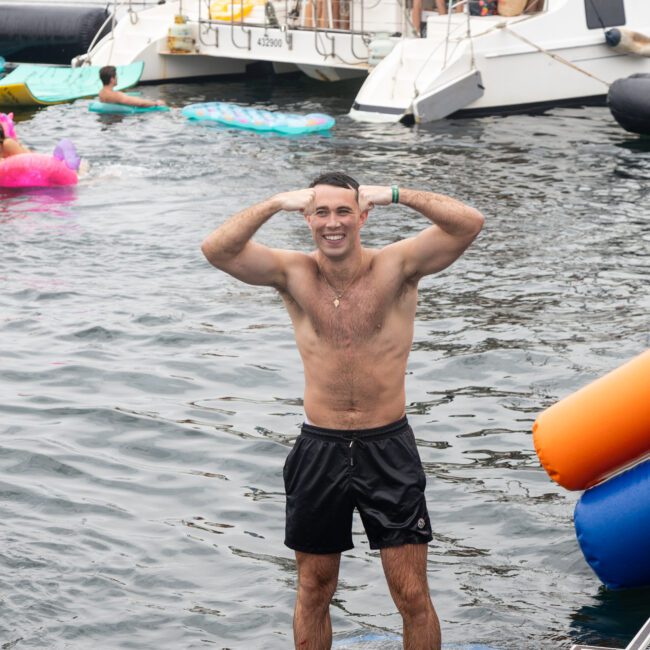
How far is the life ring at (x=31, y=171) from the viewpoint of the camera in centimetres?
1622

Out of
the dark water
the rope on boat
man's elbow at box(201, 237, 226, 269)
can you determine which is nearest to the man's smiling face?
man's elbow at box(201, 237, 226, 269)

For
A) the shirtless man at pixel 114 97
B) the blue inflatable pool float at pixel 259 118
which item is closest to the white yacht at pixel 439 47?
the blue inflatable pool float at pixel 259 118

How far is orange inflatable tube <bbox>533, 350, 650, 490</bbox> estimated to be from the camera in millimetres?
6250

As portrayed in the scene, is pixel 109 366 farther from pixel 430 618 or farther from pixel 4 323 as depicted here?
pixel 430 618

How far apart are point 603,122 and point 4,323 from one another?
12249mm

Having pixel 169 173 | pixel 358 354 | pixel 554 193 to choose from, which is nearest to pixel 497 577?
pixel 358 354

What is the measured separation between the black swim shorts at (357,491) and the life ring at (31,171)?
11.4 m

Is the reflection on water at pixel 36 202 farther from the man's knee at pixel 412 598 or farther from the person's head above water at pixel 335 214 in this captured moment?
the man's knee at pixel 412 598

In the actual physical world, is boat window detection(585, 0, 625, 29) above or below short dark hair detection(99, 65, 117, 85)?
above

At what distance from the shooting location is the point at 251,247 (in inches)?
224

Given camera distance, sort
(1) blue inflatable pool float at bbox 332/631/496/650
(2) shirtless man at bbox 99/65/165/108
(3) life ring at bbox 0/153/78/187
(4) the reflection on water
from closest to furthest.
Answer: (1) blue inflatable pool float at bbox 332/631/496/650 → (4) the reflection on water → (3) life ring at bbox 0/153/78/187 → (2) shirtless man at bbox 99/65/165/108

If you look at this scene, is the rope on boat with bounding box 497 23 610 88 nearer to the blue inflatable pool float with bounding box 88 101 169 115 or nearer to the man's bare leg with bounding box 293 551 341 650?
the blue inflatable pool float with bounding box 88 101 169 115

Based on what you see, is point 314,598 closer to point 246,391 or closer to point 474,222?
point 474,222

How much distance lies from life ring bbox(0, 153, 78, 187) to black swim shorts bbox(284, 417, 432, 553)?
37.4 ft
